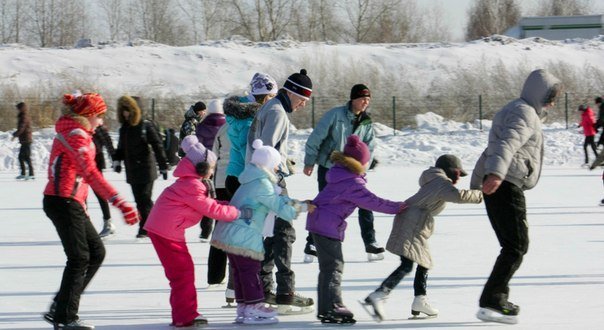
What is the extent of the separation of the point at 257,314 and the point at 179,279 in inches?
20.9

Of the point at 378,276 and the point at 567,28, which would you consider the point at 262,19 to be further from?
the point at 378,276

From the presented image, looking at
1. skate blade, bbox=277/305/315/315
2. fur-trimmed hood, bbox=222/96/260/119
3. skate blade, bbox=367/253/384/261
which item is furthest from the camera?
skate blade, bbox=367/253/384/261

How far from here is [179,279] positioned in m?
6.71

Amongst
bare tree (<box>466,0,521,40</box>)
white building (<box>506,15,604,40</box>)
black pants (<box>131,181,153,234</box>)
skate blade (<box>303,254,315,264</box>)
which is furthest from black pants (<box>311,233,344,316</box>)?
bare tree (<box>466,0,521,40</box>)

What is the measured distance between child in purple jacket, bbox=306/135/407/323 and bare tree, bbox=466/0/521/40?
72217 millimetres

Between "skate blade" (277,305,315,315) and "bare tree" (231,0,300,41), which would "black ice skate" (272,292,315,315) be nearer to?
"skate blade" (277,305,315,315)

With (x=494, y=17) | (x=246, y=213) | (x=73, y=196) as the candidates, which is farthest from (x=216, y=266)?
(x=494, y=17)

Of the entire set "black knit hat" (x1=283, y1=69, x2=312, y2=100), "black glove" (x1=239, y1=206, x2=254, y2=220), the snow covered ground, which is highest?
"black knit hat" (x1=283, y1=69, x2=312, y2=100)

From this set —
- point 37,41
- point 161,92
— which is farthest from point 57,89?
point 37,41

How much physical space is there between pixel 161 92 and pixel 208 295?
1308 inches

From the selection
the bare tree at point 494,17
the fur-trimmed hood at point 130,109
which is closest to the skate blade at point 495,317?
the fur-trimmed hood at point 130,109

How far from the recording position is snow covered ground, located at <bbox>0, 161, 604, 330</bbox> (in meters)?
7.09

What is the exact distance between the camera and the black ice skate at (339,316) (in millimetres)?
6816

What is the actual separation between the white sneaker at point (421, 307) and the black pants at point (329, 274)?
47 cm
